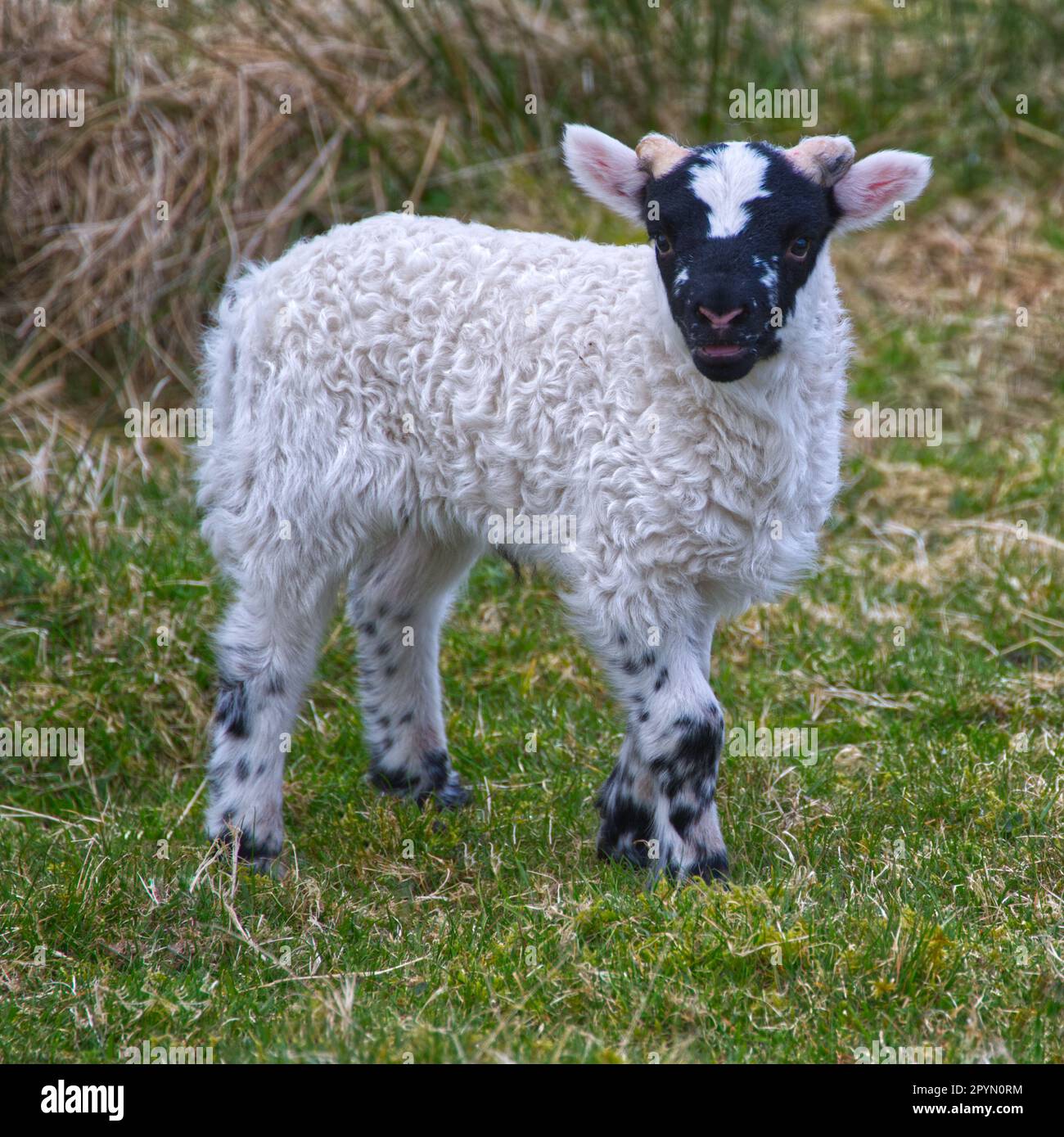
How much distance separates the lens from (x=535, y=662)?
614 centimetres

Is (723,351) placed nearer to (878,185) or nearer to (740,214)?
(740,214)

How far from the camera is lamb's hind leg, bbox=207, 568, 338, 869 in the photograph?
495cm

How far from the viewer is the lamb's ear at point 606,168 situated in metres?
4.57

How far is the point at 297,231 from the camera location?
825cm

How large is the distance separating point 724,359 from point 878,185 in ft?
2.66

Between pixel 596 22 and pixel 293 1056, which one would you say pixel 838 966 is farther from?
pixel 596 22

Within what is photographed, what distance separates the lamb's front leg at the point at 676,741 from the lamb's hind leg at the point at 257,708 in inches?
42.8

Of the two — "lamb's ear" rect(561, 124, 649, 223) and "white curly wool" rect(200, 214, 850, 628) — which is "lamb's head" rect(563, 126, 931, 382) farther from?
"white curly wool" rect(200, 214, 850, 628)

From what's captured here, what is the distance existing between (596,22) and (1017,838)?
6.44 metres

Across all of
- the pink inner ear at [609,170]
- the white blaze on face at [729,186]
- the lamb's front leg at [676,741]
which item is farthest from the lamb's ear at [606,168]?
the lamb's front leg at [676,741]

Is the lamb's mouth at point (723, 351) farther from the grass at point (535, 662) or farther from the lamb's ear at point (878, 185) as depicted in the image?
the grass at point (535, 662)

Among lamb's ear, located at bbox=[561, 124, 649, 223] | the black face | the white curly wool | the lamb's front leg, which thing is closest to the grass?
the lamb's front leg

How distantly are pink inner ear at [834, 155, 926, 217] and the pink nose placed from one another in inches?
24.3
